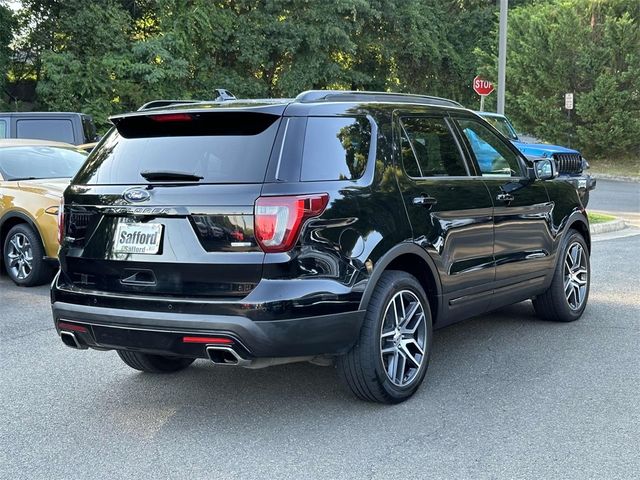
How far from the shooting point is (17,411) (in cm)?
447

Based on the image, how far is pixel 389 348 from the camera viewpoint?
4398 mm

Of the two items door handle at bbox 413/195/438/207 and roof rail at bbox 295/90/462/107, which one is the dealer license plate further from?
door handle at bbox 413/195/438/207

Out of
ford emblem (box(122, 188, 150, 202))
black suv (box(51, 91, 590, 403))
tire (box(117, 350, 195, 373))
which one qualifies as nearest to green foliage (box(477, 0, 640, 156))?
black suv (box(51, 91, 590, 403))

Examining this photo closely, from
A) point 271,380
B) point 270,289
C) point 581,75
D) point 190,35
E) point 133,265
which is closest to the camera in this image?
point 270,289

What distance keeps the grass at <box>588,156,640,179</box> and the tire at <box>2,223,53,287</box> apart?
24.1 meters

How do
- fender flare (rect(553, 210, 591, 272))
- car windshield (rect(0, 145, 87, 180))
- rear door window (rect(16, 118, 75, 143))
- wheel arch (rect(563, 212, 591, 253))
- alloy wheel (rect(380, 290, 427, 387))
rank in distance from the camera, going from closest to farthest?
alloy wheel (rect(380, 290, 427, 387)), fender flare (rect(553, 210, 591, 272)), wheel arch (rect(563, 212, 591, 253)), car windshield (rect(0, 145, 87, 180)), rear door window (rect(16, 118, 75, 143))

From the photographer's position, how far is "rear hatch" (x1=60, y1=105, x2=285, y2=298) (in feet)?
12.6

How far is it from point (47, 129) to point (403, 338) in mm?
11032

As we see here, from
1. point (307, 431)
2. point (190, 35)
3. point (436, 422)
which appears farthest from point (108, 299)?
point (190, 35)

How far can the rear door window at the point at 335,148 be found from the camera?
4.02m

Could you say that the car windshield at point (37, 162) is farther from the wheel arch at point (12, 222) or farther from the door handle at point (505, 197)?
the door handle at point (505, 197)

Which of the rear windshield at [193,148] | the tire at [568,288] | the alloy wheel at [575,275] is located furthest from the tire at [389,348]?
the alloy wheel at [575,275]

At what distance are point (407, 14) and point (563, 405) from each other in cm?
2843

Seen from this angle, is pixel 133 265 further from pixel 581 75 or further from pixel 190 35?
pixel 581 75
